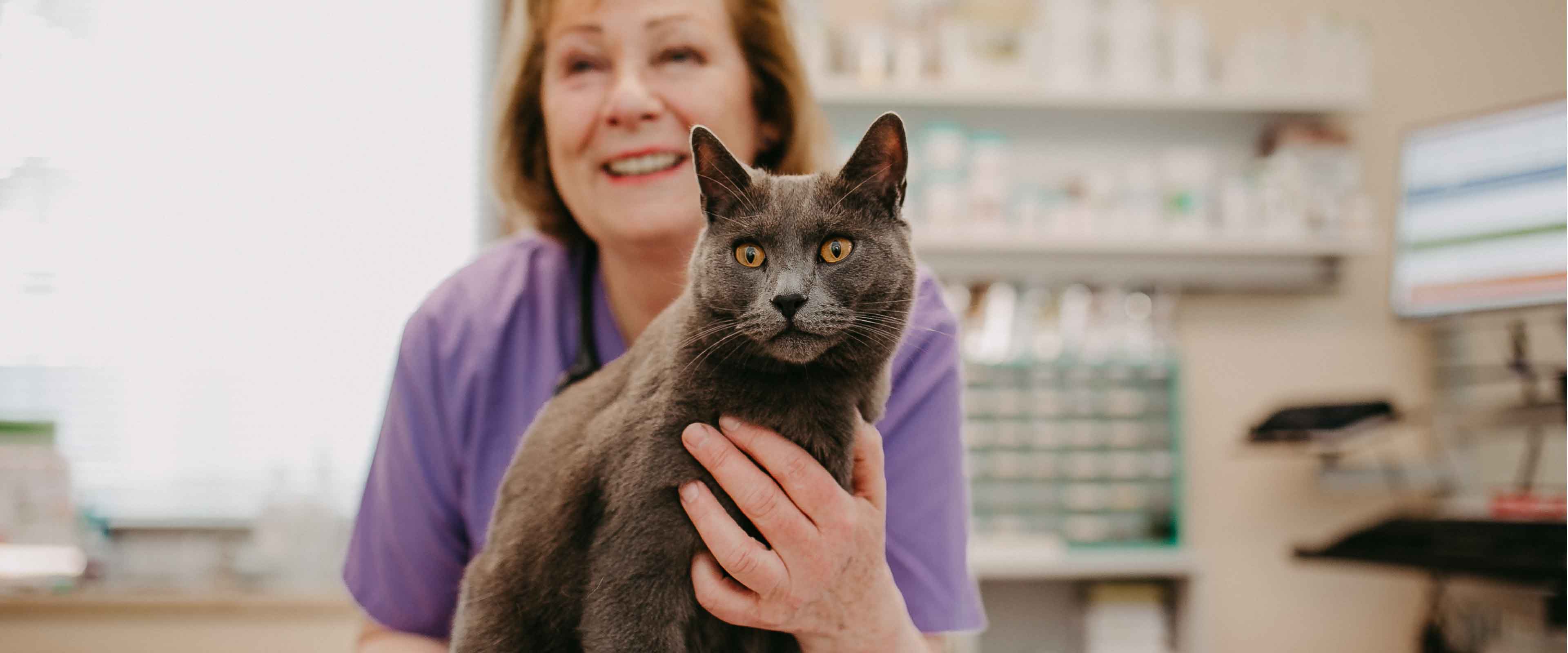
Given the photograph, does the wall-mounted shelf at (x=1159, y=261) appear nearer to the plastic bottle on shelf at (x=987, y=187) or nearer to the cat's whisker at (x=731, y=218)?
the plastic bottle on shelf at (x=987, y=187)

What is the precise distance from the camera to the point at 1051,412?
7.66 ft

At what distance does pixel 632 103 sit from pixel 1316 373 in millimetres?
2397

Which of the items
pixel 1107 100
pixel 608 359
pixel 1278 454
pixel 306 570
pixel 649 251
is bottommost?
pixel 306 570

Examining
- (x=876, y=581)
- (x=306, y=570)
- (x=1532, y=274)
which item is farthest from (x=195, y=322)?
(x=1532, y=274)

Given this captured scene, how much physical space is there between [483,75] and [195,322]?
0.93 meters

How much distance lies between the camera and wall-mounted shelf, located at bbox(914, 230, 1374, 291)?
92.9 inches

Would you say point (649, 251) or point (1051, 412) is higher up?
point (649, 251)

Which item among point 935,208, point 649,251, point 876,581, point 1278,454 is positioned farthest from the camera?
point 1278,454

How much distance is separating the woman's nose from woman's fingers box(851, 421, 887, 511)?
37cm

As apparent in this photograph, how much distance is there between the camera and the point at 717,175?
2.38 ft

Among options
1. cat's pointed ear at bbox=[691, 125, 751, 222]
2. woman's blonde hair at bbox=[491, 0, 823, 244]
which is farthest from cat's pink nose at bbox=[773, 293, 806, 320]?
woman's blonde hair at bbox=[491, 0, 823, 244]

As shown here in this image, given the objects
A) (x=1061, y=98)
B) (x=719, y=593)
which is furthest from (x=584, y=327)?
(x=1061, y=98)

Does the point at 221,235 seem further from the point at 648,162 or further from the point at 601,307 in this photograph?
the point at 648,162

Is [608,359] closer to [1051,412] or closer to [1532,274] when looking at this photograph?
[1051,412]
